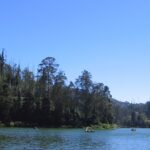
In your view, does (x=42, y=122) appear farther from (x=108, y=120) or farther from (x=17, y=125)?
(x=108, y=120)

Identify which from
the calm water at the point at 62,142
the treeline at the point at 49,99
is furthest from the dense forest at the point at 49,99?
the calm water at the point at 62,142

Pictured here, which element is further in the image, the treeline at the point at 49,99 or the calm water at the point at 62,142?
the treeline at the point at 49,99

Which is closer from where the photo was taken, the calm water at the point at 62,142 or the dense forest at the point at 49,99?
the calm water at the point at 62,142

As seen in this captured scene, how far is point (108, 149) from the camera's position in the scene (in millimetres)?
58125

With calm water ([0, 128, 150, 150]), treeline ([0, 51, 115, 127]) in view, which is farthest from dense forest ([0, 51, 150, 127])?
calm water ([0, 128, 150, 150])

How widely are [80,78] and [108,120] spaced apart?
19690 mm

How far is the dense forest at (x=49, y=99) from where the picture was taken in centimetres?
13950

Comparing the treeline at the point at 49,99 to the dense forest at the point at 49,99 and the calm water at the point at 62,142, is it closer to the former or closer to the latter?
the dense forest at the point at 49,99

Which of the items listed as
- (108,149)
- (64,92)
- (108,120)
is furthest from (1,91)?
(108,149)

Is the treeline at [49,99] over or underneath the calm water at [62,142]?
over

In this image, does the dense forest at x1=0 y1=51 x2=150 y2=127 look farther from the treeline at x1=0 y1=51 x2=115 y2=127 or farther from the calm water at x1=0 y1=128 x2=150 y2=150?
the calm water at x1=0 y1=128 x2=150 y2=150

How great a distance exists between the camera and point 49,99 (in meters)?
143

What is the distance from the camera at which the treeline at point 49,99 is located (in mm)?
139500

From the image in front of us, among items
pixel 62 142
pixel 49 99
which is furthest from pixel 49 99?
pixel 62 142
